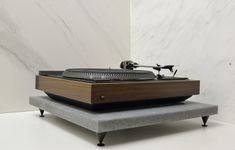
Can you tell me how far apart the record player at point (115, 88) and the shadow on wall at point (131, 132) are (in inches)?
3.7

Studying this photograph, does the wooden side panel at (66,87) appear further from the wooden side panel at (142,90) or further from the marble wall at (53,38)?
the marble wall at (53,38)

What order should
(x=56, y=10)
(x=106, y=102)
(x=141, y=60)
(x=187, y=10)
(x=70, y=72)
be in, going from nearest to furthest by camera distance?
1. (x=106, y=102)
2. (x=70, y=72)
3. (x=187, y=10)
4. (x=56, y=10)
5. (x=141, y=60)

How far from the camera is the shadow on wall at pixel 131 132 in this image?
875 mm

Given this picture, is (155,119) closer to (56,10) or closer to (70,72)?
(70,72)

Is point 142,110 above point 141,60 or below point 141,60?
below

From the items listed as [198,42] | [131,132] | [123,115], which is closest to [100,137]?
[123,115]

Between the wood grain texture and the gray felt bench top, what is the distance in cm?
4

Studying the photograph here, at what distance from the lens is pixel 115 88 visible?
85cm

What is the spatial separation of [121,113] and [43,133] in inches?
10.8

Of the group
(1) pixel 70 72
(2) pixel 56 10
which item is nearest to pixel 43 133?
(1) pixel 70 72

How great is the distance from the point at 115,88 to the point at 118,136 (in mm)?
170

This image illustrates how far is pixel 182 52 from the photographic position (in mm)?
1285

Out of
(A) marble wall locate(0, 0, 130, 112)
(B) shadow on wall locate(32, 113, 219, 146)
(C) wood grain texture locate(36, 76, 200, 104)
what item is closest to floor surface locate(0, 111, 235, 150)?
(B) shadow on wall locate(32, 113, 219, 146)

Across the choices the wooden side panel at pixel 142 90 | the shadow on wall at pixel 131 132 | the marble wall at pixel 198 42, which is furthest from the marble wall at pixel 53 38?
the wooden side panel at pixel 142 90
